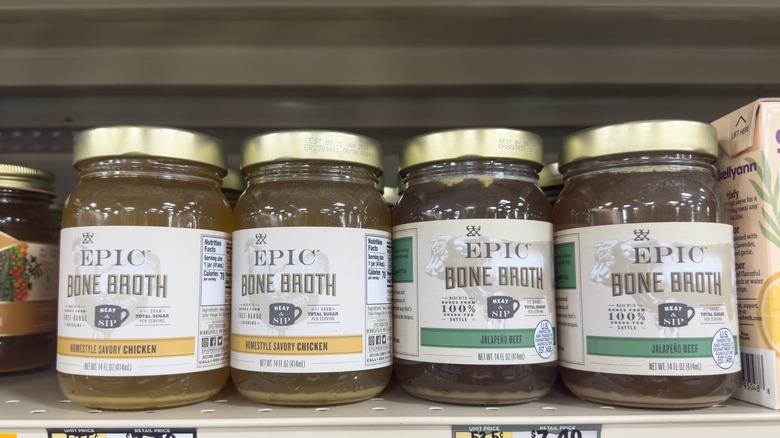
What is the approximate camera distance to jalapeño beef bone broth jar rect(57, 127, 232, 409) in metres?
0.66

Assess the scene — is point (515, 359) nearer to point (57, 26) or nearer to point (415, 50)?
point (415, 50)

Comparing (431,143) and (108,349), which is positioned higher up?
(431,143)

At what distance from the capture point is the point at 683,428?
635 mm

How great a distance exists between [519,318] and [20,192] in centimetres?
76

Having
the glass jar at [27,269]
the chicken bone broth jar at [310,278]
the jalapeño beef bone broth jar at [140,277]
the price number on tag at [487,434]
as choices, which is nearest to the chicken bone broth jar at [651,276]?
the price number on tag at [487,434]

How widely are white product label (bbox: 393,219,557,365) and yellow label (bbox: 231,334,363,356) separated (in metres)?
0.08

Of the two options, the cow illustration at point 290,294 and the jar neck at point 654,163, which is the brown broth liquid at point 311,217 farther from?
the jar neck at point 654,163

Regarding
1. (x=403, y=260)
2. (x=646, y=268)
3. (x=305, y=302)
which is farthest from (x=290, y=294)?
(x=646, y=268)

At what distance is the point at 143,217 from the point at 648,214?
59 centimetres

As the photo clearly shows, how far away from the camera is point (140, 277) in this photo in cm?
67

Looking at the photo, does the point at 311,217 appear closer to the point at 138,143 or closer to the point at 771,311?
the point at 138,143

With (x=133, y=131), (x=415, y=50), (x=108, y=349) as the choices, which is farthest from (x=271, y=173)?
(x=415, y=50)

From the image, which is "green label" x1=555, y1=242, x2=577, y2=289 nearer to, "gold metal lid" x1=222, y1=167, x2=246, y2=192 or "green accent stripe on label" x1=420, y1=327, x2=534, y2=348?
"green accent stripe on label" x1=420, y1=327, x2=534, y2=348

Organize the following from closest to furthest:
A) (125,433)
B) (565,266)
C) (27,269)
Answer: (125,433) → (565,266) → (27,269)
